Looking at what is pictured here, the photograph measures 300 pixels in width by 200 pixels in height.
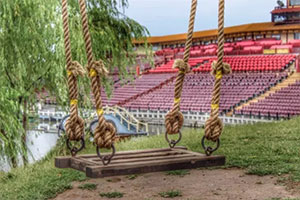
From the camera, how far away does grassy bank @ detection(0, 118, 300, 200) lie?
712cm

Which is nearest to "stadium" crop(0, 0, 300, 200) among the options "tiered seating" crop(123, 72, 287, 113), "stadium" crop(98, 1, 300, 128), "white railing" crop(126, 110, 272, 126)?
"stadium" crop(98, 1, 300, 128)

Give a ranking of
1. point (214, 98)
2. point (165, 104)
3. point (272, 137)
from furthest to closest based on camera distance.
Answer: point (165, 104) → point (272, 137) → point (214, 98)

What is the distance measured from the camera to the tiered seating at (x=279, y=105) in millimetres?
21031

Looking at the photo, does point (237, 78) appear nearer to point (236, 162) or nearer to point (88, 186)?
point (236, 162)

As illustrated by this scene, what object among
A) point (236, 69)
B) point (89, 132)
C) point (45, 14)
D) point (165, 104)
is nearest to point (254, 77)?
point (236, 69)

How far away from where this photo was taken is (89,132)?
1335 centimetres

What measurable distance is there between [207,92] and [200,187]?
21.5 metres

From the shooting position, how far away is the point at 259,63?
31.5m

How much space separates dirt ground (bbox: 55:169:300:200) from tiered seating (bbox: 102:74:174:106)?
23.1 m

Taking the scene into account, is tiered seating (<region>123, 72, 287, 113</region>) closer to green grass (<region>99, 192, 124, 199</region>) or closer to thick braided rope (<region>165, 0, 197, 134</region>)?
green grass (<region>99, 192, 124, 199</region>)

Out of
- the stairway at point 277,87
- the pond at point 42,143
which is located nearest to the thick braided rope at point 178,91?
the pond at point 42,143

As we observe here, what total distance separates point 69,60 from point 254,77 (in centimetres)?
2620

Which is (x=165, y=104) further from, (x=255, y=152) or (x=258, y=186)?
(x=258, y=186)

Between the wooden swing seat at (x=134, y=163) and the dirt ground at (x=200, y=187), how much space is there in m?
2.19
